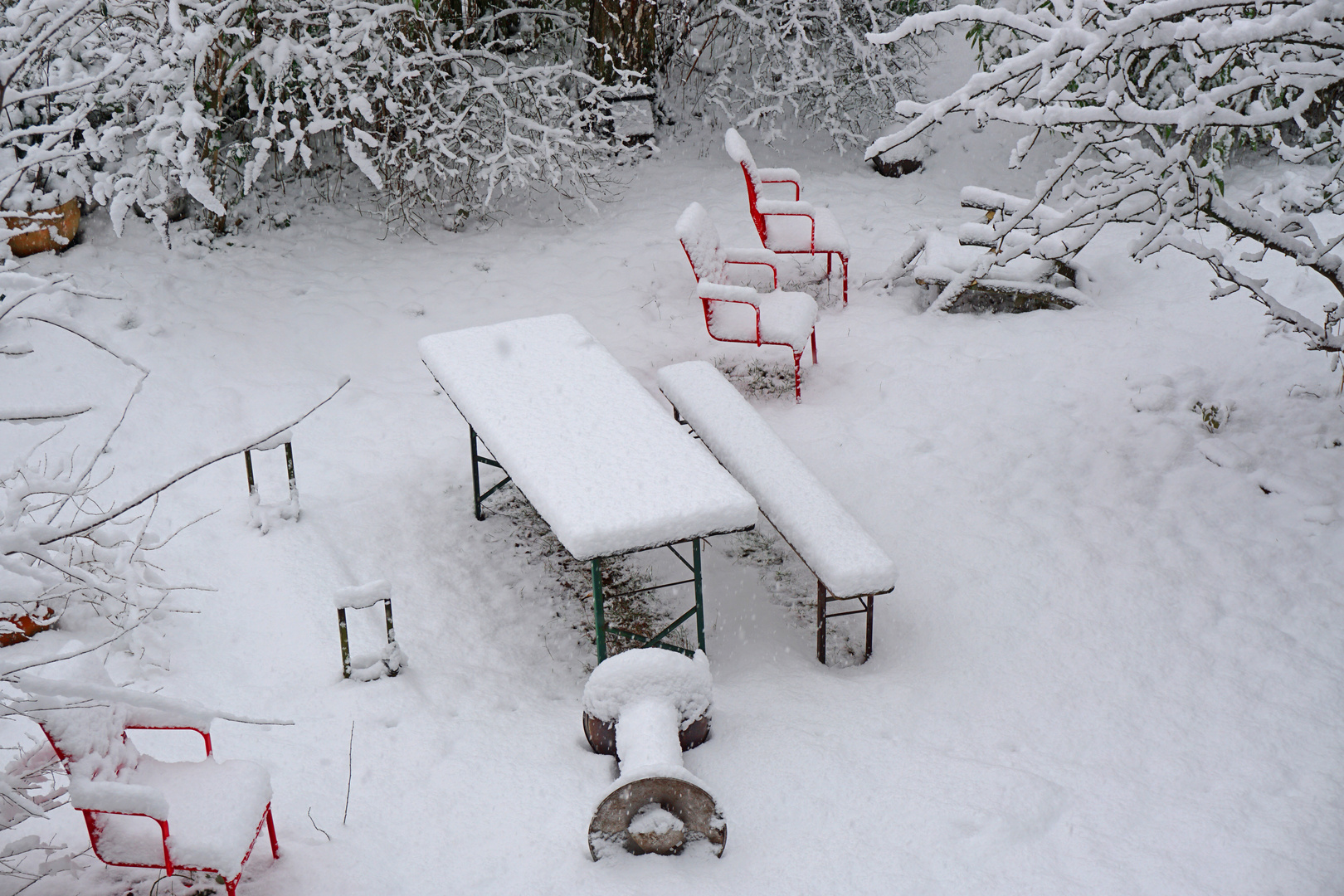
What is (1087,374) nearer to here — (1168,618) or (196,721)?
(1168,618)

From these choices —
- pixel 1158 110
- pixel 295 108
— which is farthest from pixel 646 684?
pixel 295 108

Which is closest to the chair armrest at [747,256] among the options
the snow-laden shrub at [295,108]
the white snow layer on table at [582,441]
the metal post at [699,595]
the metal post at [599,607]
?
the white snow layer on table at [582,441]

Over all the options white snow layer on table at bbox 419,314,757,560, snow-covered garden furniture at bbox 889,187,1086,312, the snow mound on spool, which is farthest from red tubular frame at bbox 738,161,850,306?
the snow mound on spool

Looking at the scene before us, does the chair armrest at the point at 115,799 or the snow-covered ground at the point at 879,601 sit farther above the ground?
the chair armrest at the point at 115,799

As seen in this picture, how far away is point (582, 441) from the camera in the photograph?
14.6 feet

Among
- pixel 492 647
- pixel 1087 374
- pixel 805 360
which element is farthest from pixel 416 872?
pixel 1087 374

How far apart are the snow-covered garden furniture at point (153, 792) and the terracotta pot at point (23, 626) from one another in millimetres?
1345

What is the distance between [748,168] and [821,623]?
3549 millimetres

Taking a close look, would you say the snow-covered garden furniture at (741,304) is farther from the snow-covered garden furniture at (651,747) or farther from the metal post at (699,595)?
the snow-covered garden furniture at (651,747)

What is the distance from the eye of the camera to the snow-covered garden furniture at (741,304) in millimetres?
6168

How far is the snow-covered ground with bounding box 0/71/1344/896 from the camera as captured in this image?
3.42m

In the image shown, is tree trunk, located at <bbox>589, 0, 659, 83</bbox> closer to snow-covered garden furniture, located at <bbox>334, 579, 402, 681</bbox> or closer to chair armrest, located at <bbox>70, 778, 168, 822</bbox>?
snow-covered garden furniture, located at <bbox>334, 579, 402, 681</bbox>

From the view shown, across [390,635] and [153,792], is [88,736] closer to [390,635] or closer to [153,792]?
[153,792]

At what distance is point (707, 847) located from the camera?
3346 mm
